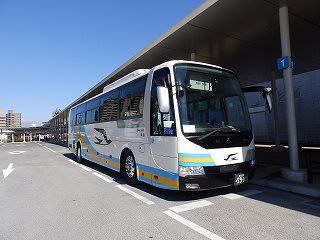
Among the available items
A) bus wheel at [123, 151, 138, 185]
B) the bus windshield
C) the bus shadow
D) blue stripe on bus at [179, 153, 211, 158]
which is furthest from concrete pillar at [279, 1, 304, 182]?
bus wheel at [123, 151, 138, 185]

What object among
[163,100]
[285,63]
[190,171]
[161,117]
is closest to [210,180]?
[190,171]

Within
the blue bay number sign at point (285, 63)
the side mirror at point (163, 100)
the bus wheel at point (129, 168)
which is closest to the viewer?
the side mirror at point (163, 100)

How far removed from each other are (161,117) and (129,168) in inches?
97.9

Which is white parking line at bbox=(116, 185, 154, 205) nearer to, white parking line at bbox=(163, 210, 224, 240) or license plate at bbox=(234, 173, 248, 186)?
white parking line at bbox=(163, 210, 224, 240)

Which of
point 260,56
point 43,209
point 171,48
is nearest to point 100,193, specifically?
point 43,209

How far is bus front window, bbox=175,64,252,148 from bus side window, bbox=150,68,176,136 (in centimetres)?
24

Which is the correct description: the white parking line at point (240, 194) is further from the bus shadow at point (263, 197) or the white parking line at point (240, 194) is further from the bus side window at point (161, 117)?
the bus side window at point (161, 117)

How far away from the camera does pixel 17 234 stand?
4551mm

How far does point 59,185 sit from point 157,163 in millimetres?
3693

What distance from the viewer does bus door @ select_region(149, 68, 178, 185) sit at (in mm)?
6031

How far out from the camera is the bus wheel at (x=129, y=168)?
788cm

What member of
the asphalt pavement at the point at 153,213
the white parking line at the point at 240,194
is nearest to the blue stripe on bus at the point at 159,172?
the asphalt pavement at the point at 153,213

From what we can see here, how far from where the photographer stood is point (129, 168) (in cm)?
821

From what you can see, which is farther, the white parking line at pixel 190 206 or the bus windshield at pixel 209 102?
the bus windshield at pixel 209 102
